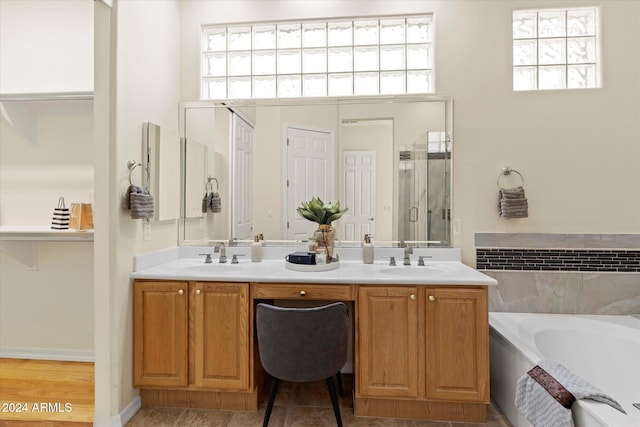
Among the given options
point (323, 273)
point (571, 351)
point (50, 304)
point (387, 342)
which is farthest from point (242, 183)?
point (571, 351)

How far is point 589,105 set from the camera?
7.98 feet

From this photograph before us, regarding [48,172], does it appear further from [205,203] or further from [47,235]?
[205,203]

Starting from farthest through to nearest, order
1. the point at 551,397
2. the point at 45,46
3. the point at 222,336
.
Answer: the point at 45,46 → the point at 222,336 → the point at 551,397

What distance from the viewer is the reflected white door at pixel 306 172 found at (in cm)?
263

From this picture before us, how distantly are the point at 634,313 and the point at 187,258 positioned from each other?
3272mm

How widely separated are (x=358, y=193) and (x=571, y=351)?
1.70 metres

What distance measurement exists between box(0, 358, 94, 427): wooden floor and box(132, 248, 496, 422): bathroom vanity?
0.39m

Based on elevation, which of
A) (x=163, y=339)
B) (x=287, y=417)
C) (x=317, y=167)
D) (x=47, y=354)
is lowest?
(x=287, y=417)

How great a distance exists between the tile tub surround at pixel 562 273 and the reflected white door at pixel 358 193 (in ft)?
2.73

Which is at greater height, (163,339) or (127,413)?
(163,339)

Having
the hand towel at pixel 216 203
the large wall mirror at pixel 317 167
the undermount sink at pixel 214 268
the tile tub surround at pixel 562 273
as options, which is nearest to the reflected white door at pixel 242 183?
the large wall mirror at pixel 317 167

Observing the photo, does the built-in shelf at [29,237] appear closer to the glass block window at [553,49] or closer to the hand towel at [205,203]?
the hand towel at [205,203]

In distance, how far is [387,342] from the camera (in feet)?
6.51

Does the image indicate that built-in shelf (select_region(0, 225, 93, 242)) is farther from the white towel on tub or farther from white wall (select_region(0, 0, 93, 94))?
the white towel on tub
